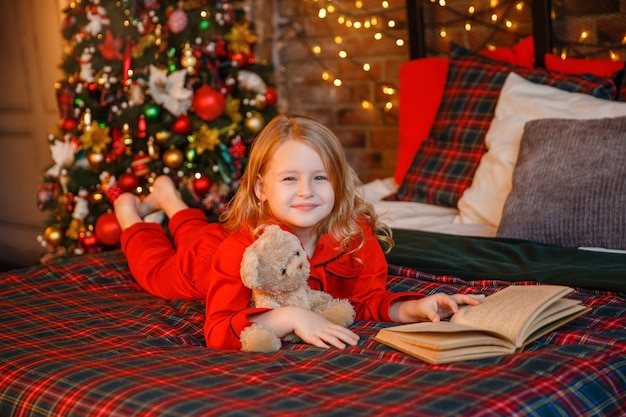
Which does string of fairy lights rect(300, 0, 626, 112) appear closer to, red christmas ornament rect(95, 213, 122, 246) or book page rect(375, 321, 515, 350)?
red christmas ornament rect(95, 213, 122, 246)

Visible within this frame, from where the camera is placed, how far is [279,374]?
4.50 feet

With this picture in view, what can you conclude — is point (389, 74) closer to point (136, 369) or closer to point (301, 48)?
point (301, 48)

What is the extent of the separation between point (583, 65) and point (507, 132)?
1.32 ft

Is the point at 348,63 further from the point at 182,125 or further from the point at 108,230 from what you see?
the point at 108,230

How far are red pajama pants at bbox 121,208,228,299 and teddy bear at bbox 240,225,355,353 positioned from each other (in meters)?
0.42

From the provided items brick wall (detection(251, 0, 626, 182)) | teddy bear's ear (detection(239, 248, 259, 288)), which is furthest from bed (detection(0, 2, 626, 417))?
brick wall (detection(251, 0, 626, 182))

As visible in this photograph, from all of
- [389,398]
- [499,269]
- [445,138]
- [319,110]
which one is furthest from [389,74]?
[389,398]

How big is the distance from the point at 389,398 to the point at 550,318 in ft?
1.45

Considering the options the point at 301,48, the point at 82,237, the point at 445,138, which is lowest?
the point at 82,237

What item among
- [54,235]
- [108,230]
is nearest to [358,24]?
[108,230]

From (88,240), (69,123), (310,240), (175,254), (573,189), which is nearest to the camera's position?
(310,240)

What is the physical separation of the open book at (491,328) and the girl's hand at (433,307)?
51 mm

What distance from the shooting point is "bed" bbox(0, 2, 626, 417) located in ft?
4.14

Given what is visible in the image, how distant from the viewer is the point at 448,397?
1189mm
